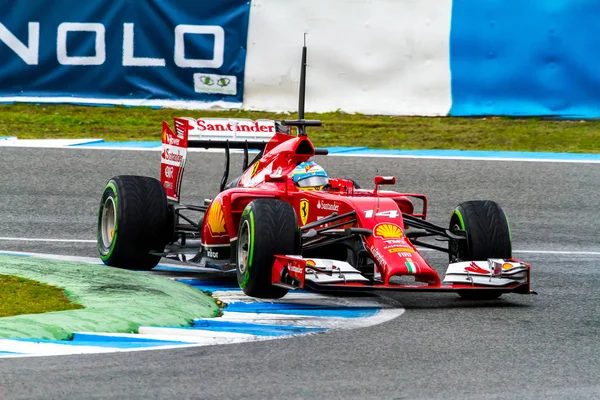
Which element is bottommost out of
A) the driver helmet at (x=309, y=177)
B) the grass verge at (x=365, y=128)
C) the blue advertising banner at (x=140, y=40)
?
the driver helmet at (x=309, y=177)

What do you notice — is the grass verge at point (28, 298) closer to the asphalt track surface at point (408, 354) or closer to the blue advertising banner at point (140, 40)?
the asphalt track surface at point (408, 354)

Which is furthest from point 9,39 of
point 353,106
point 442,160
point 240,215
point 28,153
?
point 240,215

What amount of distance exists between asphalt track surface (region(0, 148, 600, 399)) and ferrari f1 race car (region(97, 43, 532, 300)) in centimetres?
31

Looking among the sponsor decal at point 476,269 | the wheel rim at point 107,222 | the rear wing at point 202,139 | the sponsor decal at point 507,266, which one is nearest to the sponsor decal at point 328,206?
the sponsor decal at point 476,269

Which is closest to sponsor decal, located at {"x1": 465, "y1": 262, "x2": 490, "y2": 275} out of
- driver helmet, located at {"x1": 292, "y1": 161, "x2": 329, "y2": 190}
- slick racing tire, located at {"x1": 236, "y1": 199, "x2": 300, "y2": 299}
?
slick racing tire, located at {"x1": 236, "y1": 199, "x2": 300, "y2": 299}

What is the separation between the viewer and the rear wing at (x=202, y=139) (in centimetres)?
973

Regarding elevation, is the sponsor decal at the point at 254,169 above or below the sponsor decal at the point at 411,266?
above

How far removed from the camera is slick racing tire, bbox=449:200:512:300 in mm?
8203

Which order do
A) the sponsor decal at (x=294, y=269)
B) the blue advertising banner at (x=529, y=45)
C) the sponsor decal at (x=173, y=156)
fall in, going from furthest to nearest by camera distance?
the blue advertising banner at (x=529, y=45) < the sponsor decal at (x=173, y=156) < the sponsor decal at (x=294, y=269)

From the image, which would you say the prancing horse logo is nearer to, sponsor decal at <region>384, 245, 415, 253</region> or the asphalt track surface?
the asphalt track surface

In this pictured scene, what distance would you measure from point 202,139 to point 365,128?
5.86m

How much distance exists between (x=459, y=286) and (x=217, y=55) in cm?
818

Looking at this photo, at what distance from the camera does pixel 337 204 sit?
8.25 m

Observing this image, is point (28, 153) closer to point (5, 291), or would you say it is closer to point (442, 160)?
point (442, 160)
